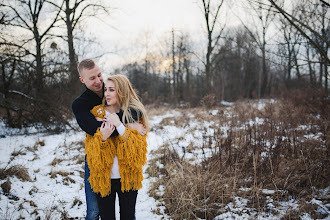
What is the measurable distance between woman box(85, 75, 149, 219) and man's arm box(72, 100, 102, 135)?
59mm

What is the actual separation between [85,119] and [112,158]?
399 millimetres

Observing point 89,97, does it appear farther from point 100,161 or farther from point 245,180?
point 245,180

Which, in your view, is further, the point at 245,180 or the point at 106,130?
the point at 245,180

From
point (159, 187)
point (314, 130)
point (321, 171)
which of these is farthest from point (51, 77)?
point (314, 130)

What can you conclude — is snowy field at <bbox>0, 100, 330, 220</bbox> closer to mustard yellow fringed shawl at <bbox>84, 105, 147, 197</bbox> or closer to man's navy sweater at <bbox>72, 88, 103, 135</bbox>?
mustard yellow fringed shawl at <bbox>84, 105, 147, 197</bbox>

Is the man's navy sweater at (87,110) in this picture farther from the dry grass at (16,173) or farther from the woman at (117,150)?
the dry grass at (16,173)

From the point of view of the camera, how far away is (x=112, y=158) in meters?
1.64

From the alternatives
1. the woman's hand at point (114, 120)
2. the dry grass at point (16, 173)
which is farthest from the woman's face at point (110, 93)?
the dry grass at point (16, 173)

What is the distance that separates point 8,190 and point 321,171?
4711 millimetres

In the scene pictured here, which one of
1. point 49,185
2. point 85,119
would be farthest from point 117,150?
point 49,185

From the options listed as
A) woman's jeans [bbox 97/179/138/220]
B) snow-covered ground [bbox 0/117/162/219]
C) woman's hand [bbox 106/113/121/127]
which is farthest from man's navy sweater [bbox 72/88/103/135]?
snow-covered ground [bbox 0/117/162/219]

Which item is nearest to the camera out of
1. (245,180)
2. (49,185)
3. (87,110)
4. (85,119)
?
(85,119)

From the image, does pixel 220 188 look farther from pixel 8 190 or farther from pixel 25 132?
pixel 25 132

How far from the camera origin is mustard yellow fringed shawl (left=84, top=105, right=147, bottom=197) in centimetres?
158
